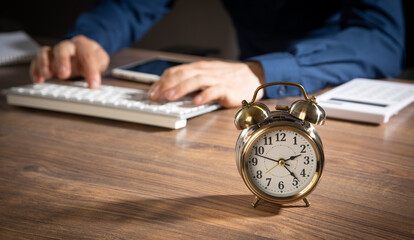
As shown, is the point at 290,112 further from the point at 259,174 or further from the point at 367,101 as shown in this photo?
the point at 367,101

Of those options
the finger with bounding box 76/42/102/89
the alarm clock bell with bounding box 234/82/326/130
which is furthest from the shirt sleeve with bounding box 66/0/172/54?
the alarm clock bell with bounding box 234/82/326/130

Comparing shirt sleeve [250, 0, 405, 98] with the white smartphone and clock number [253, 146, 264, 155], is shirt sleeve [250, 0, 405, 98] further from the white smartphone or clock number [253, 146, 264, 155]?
clock number [253, 146, 264, 155]

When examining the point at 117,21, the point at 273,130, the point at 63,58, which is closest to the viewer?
the point at 273,130

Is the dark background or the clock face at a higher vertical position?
the clock face

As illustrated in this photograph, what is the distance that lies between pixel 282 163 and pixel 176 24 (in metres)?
3.22

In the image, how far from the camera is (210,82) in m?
1.13

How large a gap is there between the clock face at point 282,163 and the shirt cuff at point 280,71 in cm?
60

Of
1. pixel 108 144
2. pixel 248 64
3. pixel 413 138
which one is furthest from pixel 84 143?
pixel 413 138

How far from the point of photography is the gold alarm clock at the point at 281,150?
64 centimetres

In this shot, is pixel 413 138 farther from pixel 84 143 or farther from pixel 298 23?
pixel 298 23

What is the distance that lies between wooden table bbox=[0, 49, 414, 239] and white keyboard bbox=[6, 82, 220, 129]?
22mm

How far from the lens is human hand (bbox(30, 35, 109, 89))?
1.32 metres

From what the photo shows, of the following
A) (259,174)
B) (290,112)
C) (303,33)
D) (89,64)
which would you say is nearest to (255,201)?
(259,174)

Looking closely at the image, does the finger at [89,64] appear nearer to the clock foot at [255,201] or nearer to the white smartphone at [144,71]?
the white smartphone at [144,71]
